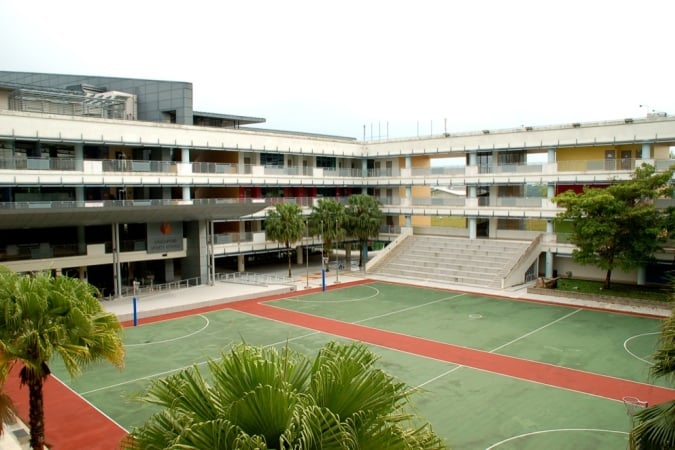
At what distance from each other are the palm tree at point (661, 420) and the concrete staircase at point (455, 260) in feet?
95.3

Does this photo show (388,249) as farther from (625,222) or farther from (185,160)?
(625,222)

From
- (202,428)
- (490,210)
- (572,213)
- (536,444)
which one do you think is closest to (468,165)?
(490,210)

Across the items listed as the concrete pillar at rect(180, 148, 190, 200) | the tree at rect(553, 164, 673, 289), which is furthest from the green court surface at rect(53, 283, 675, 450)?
the concrete pillar at rect(180, 148, 190, 200)

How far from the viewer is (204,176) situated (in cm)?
3947

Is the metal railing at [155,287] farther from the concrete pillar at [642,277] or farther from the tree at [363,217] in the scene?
the concrete pillar at [642,277]

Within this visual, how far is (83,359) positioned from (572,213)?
2892cm

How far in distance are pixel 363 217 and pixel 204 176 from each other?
12.4 metres

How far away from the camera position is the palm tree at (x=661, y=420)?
7.38 m

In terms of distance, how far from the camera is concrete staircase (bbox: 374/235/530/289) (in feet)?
127

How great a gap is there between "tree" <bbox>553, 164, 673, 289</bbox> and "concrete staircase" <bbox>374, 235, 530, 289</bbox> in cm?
688

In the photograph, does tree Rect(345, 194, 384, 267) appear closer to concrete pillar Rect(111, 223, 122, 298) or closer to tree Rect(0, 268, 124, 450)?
concrete pillar Rect(111, 223, 122, 298)

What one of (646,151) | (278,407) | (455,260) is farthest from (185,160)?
(278,407)

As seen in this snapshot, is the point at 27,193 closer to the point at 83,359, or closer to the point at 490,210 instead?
the point at 83,359

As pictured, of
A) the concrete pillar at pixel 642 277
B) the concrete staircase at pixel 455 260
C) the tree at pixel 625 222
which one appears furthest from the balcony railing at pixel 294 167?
the concrete pillar at pixel 642 277
